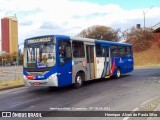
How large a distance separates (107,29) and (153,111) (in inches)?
3233

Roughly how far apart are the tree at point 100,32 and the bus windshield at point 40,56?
7054cm

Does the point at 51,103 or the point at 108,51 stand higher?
the point at 108,51

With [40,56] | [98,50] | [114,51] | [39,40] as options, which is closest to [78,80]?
[40,56]

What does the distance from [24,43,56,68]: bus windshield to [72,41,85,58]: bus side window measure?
5.81 feet

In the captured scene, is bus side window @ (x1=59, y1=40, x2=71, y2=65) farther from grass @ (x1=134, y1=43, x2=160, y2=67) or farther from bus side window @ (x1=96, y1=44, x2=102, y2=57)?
grass @ (x1=134, y1=43, x2=160, y2=67)

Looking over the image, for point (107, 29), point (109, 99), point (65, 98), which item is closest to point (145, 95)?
point (109, 99)

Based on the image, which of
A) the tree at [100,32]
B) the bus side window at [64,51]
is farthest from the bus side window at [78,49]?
the tree at [100,32]

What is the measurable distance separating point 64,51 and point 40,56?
4.06 ft

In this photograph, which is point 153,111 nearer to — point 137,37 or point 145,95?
point 145,95

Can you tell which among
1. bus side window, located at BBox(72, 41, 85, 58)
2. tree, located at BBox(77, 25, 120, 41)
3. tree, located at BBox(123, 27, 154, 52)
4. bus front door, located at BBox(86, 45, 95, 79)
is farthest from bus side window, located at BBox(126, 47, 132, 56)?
tree, located at BBox(77, 25, 120, 41)

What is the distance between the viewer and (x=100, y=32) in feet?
295

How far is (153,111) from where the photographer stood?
9.07 meters

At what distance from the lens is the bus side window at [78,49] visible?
1648cm

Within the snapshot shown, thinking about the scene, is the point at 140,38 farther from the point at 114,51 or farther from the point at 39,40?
the point at 39,40
